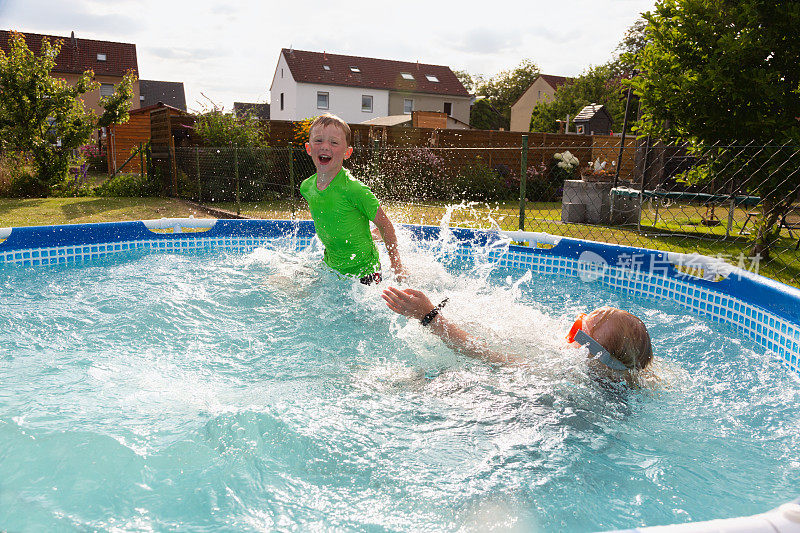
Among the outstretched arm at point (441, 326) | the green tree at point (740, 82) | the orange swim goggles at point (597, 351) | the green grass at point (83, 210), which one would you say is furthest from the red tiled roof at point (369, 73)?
the orange swim goggles at point (597, 351)

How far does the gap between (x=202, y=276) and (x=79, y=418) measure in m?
3.18

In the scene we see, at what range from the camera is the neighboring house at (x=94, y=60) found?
110 ft

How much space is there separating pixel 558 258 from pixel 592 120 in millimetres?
25765

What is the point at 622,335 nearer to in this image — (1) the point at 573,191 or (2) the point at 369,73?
(1) the point at 573,191

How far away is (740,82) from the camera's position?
7.32 m

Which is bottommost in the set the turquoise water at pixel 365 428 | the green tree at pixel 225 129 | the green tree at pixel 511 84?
the turquoise water at pixel 365 428

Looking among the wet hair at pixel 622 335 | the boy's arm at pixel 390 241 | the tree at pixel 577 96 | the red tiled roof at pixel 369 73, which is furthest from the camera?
the tree at pixel 577 96

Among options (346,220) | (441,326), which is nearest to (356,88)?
(346,220)

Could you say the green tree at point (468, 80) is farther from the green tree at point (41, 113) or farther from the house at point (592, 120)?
the green tree at point (41, 113)

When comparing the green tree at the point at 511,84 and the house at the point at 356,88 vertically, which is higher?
the green tree at the point at 511,84

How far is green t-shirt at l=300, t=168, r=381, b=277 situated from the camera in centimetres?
442

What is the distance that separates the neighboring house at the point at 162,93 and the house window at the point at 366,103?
21630 mm

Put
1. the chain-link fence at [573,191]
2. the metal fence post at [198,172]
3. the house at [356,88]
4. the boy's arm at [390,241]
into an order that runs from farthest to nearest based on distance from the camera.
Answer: the house at [356,88]
the metal fence post at [198,172]
the chain-link fence at [573,191]
the boy's arm at [390,241]

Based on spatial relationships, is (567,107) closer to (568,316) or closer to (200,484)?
(568,316)
